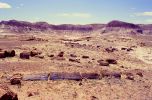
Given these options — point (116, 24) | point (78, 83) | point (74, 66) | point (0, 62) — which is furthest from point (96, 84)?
point (116, 24)

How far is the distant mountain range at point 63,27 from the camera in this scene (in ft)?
435

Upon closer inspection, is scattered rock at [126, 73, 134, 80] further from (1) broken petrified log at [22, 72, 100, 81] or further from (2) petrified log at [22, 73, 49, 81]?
(2) petrified log at [22, 73, 49, 81]

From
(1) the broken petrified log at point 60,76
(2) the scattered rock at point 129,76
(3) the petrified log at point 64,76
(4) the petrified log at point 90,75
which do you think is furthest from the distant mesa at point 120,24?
(3) the petrified log at point 64,76

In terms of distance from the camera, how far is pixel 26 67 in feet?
83.4

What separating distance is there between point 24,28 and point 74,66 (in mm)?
107437

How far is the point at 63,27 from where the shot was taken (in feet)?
489

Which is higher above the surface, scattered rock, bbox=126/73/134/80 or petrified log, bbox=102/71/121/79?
petrified log, bbox=102/71/121/79

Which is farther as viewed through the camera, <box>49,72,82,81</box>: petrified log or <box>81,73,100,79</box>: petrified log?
<box>81,73,100,79</box>: petrified log

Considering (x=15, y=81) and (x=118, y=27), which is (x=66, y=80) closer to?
(x=15, y=81)

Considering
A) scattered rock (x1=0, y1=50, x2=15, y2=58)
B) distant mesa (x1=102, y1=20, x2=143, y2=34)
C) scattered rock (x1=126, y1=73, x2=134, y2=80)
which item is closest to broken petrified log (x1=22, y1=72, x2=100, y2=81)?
scattered rock (x1=126, y1=73, x2=134, y2=80)

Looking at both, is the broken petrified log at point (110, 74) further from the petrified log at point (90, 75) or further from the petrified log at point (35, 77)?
the petrified log at point (35, 77)

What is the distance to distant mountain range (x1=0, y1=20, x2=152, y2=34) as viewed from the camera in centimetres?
13262

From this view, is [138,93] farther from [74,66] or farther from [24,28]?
[24,28]

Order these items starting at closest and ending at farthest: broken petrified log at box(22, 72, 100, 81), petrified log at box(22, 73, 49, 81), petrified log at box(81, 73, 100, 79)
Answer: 1. petrified log at box(22, 73, 49, 81)
2. broken petrified log at box(22, 72, 100, 81)
3. petrified log at box(81, 73, 100, 79)
